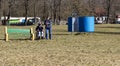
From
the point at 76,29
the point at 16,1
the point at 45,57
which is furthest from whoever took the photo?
the point at 16,1

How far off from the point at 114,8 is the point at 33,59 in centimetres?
10551

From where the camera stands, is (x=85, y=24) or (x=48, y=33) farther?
(x=85, y=24)

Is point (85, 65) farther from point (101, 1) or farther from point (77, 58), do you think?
point (101, 1)

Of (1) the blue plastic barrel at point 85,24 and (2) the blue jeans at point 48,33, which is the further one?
(1) the blue plastic barrel at point 85,24

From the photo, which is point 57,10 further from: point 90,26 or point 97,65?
point 97,65

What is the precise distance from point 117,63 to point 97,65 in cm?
97

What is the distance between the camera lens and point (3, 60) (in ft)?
48.3

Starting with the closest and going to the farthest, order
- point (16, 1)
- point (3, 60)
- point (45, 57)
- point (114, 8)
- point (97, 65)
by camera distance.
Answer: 1. point (97, 65)
2. point (3, 60)
3. point (45, 57)
4. point (16, 1)
5. point (114, 8)

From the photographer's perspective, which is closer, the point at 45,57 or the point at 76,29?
the point at 45,57

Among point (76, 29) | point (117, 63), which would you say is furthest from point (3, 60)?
point (76, 29)

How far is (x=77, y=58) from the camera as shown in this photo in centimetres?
1555

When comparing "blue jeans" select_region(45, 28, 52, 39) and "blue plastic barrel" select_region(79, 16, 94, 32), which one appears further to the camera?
"blue plastic barrel" select_region(79, 16, 94, 32)

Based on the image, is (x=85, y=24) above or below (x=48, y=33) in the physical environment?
above

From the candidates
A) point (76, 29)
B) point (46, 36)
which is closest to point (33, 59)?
A: point (46, 36)
